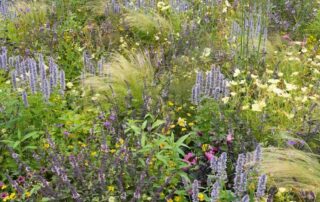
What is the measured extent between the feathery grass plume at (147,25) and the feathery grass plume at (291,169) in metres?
2.59

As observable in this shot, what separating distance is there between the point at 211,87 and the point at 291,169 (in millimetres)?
1012

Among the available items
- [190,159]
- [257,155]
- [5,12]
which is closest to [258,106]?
[190,159]

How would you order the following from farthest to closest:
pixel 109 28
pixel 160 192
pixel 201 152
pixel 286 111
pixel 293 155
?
1. pixel 109 28
2. pixel 286 111
3. pixel 201 152
4. pixel 293 155
5. pixel 160 192

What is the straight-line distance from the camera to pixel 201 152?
119 inches

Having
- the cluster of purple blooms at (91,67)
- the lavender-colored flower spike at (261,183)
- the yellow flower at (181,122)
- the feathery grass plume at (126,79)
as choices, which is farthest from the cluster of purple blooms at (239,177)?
the cluster of purple blooms at (91,67)

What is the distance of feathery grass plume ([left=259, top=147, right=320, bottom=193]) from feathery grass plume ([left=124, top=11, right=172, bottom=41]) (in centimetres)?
259

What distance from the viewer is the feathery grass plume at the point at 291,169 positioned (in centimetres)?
251

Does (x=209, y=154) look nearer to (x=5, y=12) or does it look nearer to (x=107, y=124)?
(x=107, y=124)

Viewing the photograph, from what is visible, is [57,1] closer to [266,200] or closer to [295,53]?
[295,53]

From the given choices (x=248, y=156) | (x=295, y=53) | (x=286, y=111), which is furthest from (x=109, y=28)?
(x=248, y=156)

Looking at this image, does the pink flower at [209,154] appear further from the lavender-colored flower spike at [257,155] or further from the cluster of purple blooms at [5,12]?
the cluster of purple blooms at [5,12]

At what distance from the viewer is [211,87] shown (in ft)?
11.0

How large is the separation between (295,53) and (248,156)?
2.09m

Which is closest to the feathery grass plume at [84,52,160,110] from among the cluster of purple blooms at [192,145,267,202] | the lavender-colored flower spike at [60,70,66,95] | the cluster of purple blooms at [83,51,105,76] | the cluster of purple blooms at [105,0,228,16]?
the cluster of purple blooms at [83,51,105,76]
